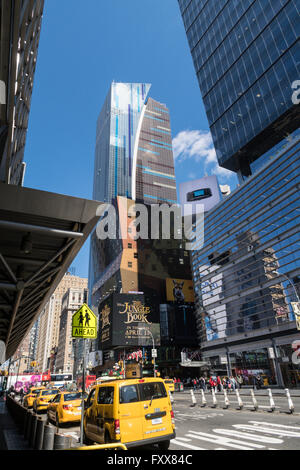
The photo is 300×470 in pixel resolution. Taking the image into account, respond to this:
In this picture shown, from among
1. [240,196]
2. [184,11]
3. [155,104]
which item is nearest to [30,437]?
[240,196]

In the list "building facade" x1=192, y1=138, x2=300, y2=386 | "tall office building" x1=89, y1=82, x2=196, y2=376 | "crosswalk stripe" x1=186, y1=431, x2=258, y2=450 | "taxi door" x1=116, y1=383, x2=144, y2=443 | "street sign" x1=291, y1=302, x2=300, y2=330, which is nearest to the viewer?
"taxi door" x1=116, y1=383, x2=144, y2=443

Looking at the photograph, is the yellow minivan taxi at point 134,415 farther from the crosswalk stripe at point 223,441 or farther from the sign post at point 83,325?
the crosswalk stripe at point 223,441

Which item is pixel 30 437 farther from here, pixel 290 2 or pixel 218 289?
pixel 290 2

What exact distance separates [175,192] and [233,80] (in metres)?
89.5

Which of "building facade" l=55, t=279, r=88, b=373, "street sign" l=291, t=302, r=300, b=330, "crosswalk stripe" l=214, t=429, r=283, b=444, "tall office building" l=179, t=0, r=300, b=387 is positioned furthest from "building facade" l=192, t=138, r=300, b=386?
"building facade" l=55, t=279, r=88, b=373

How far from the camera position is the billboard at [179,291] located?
300ft

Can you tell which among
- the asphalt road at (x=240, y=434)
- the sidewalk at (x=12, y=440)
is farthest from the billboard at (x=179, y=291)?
the sidewalk at (x=12, y=440)

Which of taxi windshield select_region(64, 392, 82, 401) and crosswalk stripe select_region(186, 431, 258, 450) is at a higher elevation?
taxi windshield select_region(64, 392, 82, 401)

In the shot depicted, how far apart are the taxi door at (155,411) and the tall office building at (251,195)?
29708 millimetres

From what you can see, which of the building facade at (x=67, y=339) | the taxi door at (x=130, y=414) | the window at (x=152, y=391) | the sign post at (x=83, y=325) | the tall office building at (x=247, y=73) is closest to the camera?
the taxi door at (x=130, y=414)

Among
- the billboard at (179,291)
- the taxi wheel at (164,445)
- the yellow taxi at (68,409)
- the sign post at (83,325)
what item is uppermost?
the billboard at (179,291)

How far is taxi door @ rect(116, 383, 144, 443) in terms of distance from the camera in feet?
23.8

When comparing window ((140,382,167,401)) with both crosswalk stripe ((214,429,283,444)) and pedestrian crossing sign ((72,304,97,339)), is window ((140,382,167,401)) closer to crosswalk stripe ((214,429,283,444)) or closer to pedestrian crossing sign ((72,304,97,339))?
pedestrian crossing sign ((72,304,97,339))

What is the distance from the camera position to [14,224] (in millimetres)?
6582
